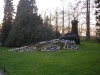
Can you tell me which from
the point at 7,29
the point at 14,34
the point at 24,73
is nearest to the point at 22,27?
the point at 14,34

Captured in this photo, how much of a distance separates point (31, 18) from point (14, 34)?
134 inches

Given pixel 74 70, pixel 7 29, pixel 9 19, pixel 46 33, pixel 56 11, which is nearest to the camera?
pixel 74 70

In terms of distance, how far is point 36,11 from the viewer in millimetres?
27547

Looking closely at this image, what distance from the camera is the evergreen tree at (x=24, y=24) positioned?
986 inches

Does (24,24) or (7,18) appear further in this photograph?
(7,18)

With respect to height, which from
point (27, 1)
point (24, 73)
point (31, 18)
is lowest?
point (24, 73)

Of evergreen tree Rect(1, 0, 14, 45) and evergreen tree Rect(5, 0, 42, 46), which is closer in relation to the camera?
evergreen tree Rect(5, 0, 42, 46)

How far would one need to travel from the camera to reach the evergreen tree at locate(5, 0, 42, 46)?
25047 mm

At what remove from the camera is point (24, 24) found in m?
26.4

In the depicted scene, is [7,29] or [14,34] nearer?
[14,34]

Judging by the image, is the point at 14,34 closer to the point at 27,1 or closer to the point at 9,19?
the point at 27,1

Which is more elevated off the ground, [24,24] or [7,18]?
[7,18]

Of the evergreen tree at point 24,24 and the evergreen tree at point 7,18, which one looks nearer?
the evergreen tree at point 24,24

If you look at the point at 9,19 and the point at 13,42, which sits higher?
the point at 9,19
